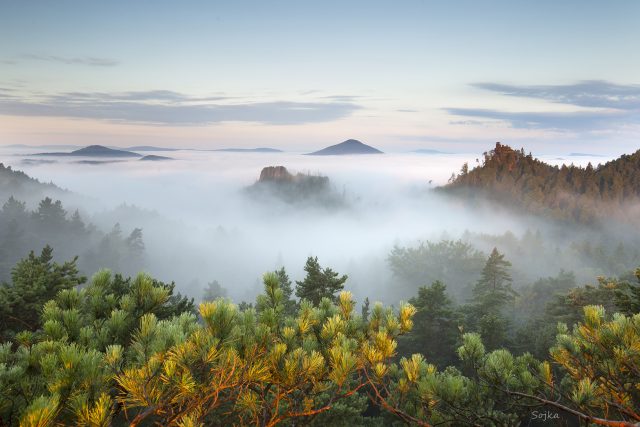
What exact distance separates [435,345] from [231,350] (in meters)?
29.2

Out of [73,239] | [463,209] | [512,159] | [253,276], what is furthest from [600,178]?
[73,239]

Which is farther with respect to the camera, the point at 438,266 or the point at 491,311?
the point at 438,266

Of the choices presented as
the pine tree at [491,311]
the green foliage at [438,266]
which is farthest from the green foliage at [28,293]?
the green foliage at [438,266]

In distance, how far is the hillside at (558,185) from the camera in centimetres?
15412

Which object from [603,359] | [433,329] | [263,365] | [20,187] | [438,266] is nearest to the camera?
[263,365]

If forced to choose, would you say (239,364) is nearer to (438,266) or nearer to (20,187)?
(438,266)

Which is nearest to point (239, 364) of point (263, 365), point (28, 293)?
point (263, 365)

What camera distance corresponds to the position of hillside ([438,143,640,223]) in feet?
506

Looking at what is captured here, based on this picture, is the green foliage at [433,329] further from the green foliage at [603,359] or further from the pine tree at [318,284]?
the green foliage at [603,359]

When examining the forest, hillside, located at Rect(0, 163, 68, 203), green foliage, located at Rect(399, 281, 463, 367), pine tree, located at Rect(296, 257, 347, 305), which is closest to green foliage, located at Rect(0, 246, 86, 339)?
the forest

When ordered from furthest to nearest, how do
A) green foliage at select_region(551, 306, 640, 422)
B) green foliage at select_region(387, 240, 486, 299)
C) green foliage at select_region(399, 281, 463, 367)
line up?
green foliage at select_region(387, 240, 486, 299)
green foliage at select_region(399, 281, 463, 367)
green foliage at select_region(551, 306, 640, 422)

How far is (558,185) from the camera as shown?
168m

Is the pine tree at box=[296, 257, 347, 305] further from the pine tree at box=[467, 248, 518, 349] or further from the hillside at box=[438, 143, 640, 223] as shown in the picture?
the hillside at box=[438, 143, 640, 223]

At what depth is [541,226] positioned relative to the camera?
155500 millimetres
